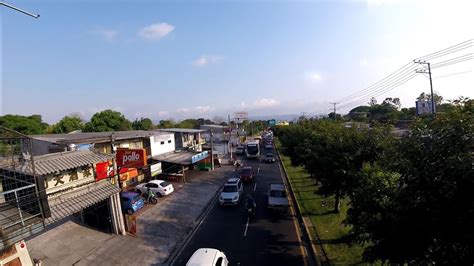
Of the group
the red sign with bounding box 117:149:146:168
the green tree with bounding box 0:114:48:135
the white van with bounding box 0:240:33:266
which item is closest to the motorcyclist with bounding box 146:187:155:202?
the red sign with bounding box 117:149:146:168

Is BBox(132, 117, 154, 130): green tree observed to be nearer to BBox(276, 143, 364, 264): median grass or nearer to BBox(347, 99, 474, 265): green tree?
BBox(276, 143, 364, 264): median grass

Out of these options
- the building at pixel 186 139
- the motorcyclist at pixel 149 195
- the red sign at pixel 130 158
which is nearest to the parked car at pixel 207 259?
the red sign at pixel 130 158

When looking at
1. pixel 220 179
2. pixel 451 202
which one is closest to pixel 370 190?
pixel 451 202

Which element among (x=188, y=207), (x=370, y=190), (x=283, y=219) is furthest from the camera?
(x=188, y=207)

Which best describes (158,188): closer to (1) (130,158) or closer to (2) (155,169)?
(2) (155,169)

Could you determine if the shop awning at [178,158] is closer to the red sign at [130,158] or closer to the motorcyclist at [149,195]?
the motorcyclist at [149,195]

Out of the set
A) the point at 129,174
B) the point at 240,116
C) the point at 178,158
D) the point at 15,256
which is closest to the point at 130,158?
the point at 129,174

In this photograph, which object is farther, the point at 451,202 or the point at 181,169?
the point at 181,169

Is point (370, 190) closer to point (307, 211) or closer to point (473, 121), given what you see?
point (473, 121)
